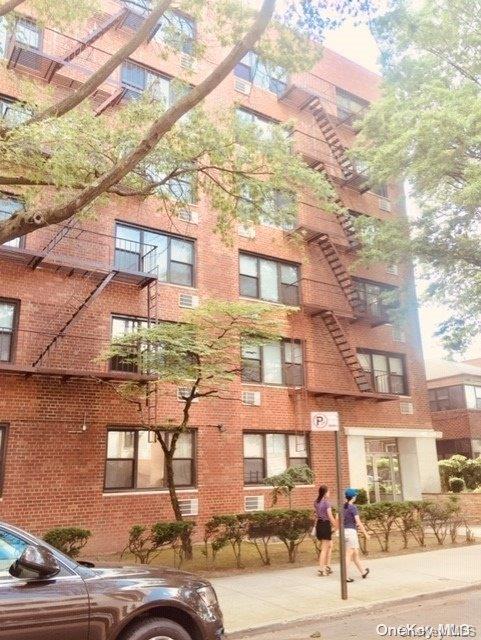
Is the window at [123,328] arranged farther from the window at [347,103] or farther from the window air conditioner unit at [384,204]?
the window at [347,103]

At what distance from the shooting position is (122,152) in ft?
35.0

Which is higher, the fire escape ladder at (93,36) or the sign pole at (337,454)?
the fire escape ladder at (93,36)

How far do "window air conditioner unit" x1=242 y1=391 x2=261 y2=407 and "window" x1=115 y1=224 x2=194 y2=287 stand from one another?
12.5ft

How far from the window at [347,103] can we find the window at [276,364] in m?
10.9

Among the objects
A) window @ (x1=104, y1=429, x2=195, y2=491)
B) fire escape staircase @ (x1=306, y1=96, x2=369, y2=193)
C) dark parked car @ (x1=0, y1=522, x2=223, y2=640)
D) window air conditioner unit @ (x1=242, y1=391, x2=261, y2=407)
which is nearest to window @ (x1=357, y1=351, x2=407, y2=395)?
window air conditioner unit @ (x1=242, y1=391, x2=261, y2=407)

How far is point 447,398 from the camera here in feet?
99.2

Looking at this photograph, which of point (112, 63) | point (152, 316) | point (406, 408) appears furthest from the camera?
point (406, 408)

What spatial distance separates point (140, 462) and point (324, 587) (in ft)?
23.7

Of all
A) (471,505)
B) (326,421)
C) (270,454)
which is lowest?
(471,505)

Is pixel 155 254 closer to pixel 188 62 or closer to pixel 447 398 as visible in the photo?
pixel 188 62

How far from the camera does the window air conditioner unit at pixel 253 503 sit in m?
16.0

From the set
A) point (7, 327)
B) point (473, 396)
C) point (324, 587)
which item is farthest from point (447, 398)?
point (7, 327)

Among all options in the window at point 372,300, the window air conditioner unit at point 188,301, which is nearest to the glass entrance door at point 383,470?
the window at point 372,300

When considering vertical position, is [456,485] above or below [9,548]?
below
